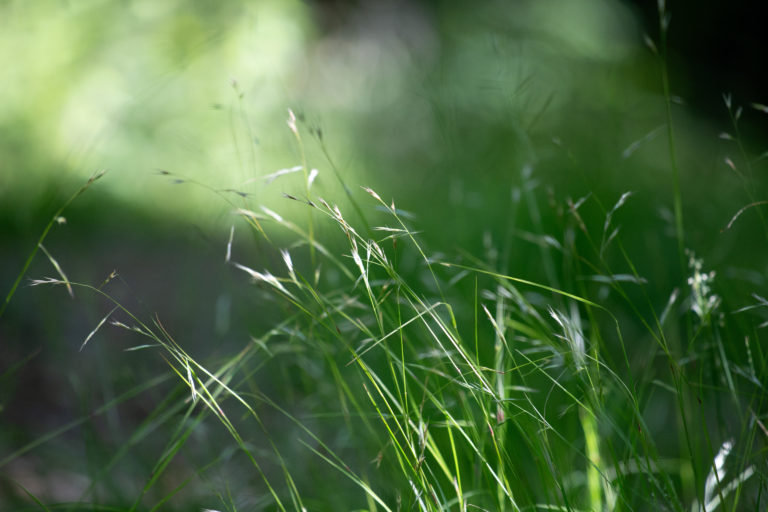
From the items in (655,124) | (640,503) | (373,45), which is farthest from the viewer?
(373,45)

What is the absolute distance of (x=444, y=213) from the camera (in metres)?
2.17

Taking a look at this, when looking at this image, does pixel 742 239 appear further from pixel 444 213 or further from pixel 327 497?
pixel 327 497

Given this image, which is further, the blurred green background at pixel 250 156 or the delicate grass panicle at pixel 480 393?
the blurred green background at pixel 250 156

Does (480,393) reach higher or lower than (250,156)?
higher

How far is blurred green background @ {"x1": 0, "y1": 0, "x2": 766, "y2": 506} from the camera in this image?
175 centimetres

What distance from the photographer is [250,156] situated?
308 cm

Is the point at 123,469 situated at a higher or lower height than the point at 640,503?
lower

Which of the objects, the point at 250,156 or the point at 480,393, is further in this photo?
the point at 250,156

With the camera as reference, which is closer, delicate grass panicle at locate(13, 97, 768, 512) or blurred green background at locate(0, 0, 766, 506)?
delicate grass panicle at locate(13, 97, 768, 512)

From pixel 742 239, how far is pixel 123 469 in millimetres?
1949

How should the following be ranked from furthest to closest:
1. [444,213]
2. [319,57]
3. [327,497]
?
1. [319,57]
2. [444,213]
3. [327,497]

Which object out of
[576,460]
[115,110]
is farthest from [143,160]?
[576,460]

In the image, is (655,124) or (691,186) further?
(655,124)

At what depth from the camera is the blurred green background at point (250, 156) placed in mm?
1755
